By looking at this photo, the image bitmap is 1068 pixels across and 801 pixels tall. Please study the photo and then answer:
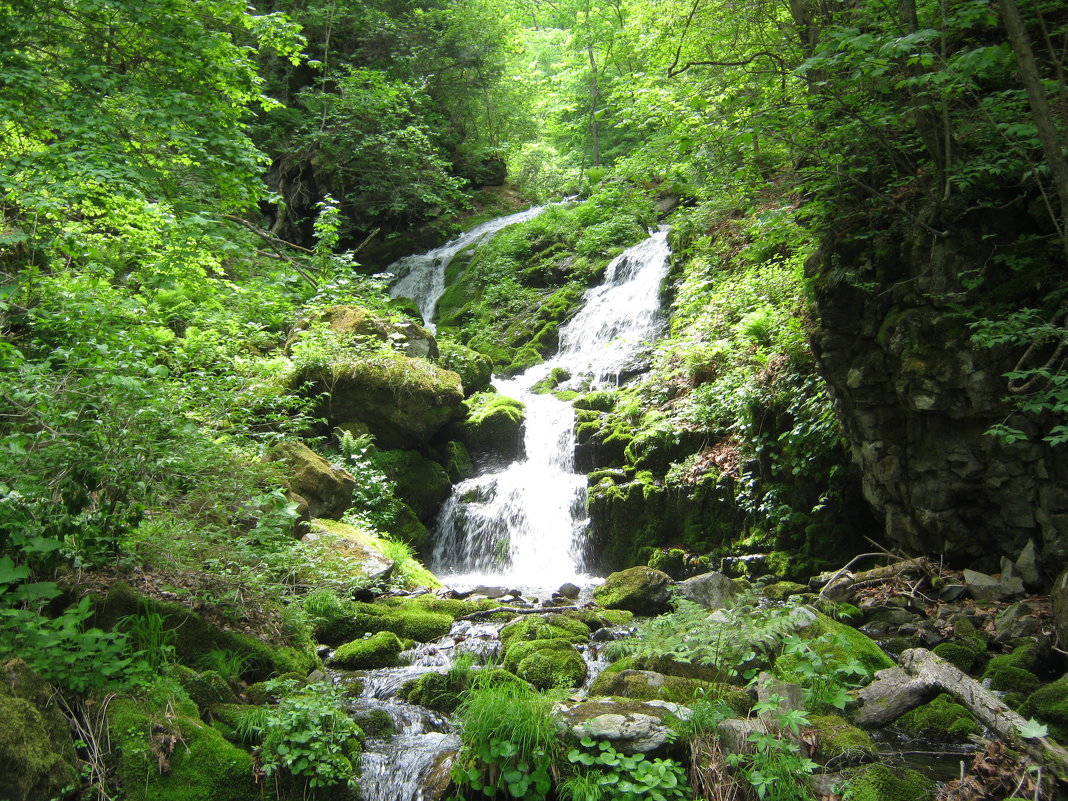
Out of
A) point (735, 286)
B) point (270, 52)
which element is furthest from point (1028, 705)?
point (270, 52)

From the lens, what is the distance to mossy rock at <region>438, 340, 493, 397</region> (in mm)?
14484

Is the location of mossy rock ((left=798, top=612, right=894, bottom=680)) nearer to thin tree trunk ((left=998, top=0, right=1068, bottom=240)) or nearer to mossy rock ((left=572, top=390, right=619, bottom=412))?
thin tree trunk ((left=998, top=0, right=1068, bottom=240))

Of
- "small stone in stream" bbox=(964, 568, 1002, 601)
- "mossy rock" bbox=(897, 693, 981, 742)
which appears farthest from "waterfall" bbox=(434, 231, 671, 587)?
"mossy rock" bbox=(897, 693, 981, 742)

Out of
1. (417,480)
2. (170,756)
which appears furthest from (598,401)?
(170,756)

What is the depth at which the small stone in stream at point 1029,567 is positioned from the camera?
5844mm

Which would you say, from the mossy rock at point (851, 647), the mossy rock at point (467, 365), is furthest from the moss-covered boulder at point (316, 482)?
the mossy rock at point (851, 647)

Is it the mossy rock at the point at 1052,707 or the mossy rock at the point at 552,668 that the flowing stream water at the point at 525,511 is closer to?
the mossy rock at the point at 552,668

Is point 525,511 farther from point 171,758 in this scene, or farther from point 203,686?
point 171,758

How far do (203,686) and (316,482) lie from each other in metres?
4.78

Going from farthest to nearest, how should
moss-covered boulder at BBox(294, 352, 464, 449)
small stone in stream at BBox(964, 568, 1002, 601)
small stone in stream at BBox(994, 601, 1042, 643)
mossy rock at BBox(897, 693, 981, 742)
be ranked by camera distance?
moss-covered boulder at BBox(294, 352, 464, 449) < small stone in stream at BBox(964, 568, 1002, 601) < small stone in stream at BBox(994, 601, 1042, 643) < mossy rock at BBox(897, 693, 981, 742)

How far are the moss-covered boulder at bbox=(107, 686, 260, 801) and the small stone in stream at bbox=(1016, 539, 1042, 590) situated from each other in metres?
6.27

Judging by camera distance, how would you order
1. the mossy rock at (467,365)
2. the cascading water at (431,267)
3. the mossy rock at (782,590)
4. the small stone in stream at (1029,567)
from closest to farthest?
the small stone in stream at (1029,567) → the mossy rock at (782,590) → the mossy rock at (467,365) → the cascading water at (431,267)

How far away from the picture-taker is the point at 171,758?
145 inches

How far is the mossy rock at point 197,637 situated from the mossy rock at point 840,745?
12.5 feet
